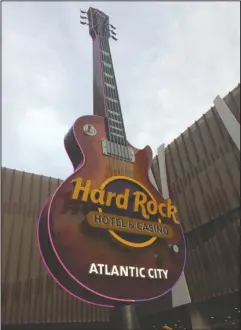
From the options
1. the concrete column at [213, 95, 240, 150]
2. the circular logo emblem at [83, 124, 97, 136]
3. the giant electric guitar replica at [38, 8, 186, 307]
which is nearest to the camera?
the giant electric guitar replica at [38, 8, 186, 307]

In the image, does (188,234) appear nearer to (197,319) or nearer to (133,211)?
(197,319)

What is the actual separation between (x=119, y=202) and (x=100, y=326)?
40.6 feet

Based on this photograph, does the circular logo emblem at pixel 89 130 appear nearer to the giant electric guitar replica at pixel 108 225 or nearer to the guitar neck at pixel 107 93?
the giant electric guitar replica at pixel 108 225

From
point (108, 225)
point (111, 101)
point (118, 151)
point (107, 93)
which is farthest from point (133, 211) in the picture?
point (107, 93)

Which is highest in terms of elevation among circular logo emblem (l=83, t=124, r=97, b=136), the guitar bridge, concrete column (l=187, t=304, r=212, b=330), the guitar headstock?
the guitar headstock

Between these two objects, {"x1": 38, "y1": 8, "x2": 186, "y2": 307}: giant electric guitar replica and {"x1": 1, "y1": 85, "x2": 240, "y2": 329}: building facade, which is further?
{"x1": 1, "y1": 85, "x2": 240, "y2": 329}: building facade

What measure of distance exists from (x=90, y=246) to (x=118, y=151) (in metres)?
3.67

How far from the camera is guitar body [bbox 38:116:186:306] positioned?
9.07 m

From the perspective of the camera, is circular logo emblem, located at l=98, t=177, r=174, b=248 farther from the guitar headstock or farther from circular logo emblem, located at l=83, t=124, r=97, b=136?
the guitar headstock

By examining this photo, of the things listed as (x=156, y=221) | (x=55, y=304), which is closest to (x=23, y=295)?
(x=55, y=304)

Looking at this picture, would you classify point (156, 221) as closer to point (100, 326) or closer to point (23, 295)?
point (23, 295)

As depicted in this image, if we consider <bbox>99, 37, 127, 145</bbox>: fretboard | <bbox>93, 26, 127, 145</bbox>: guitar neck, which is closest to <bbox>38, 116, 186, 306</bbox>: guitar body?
<bbox>99, 37, 127, 145</bbox>: fretboard

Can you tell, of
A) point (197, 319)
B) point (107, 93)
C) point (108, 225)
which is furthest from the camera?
point (197, 319)

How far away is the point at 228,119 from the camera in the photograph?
1644cm
